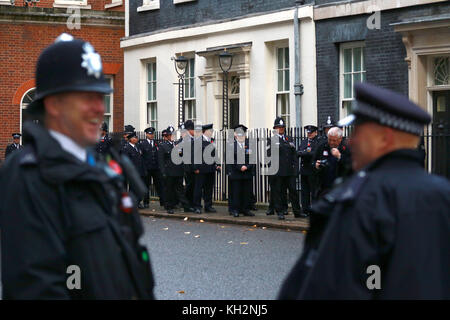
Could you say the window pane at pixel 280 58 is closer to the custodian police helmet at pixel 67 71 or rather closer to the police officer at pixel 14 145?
the police officer at pixel 14 145

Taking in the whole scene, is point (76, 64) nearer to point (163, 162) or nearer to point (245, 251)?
point (245, 251)

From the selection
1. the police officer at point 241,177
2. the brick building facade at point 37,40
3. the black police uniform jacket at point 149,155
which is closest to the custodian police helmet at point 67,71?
the police officer at point 241,177

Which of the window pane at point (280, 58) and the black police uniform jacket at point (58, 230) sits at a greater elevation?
the window pane at point (280, 58)

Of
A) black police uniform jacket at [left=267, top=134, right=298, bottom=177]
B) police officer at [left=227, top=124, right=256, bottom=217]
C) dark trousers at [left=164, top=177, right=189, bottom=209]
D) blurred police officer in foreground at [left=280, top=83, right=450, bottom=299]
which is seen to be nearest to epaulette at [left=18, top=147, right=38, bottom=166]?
blurred police officer in foreground at [left=280, top=83, right=450, bottom=299]

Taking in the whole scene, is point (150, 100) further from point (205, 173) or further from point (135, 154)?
point (205, 173)

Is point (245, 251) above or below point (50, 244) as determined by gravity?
below

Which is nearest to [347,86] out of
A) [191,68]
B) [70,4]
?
[191,68]

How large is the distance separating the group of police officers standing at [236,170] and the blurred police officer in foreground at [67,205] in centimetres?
1235

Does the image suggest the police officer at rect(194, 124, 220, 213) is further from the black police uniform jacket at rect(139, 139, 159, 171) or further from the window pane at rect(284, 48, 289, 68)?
the window pane at rect(284, 48, 289, 68)

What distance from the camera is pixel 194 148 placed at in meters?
22.4

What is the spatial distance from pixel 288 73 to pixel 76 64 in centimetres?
2000

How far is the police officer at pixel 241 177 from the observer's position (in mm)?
20797

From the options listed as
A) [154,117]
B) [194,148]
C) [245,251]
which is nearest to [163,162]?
[194,148]

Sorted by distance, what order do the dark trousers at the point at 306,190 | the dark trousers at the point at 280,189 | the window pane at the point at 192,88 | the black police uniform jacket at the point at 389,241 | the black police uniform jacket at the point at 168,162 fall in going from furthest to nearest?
the window pane at the point at 192,88, the black police uniform jacket at the point at 168,162, the dark trousers at the point at 280,189, the dark trousers at the point at 306,190, the black police uniform jacket at the point at 389,241
